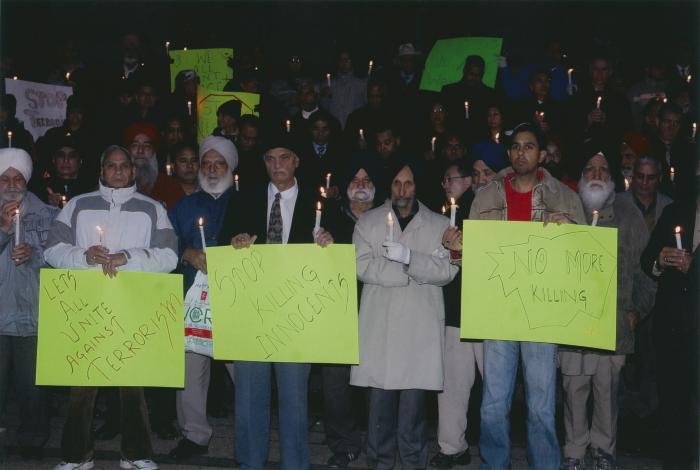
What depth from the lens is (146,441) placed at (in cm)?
690

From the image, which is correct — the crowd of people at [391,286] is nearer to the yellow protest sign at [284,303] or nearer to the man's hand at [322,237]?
the man's hand at [322,237]

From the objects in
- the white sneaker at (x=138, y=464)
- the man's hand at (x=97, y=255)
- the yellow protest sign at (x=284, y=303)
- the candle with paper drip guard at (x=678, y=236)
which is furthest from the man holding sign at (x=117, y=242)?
the candle with paper drip guard at (x=678, y=236)

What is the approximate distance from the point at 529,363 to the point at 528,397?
0.74ft

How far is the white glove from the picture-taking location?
6.46 metres

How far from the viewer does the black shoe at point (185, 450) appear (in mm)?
7352

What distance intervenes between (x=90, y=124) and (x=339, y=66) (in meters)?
3.26

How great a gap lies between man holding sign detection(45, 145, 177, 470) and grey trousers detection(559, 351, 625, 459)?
9.81ft

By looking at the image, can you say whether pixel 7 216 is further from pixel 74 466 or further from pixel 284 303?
pixel 284 303

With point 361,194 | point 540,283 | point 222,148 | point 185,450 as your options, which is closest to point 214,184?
point 222,148

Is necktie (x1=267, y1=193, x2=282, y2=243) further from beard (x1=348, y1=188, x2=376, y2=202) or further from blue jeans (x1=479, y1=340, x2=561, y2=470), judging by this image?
blue jeans (x1=479, y1=340, x2=561, y2=470)

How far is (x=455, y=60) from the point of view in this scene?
37.9 ft

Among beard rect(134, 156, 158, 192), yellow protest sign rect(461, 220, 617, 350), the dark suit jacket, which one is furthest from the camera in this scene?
beard rect(134, 156, 158, 192)

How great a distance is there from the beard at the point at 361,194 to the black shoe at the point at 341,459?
6.26 feet

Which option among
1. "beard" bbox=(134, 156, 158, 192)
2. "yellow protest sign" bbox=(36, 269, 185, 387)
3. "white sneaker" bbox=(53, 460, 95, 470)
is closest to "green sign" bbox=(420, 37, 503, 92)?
"beard" bbox=(134, 156, 158, 192)
